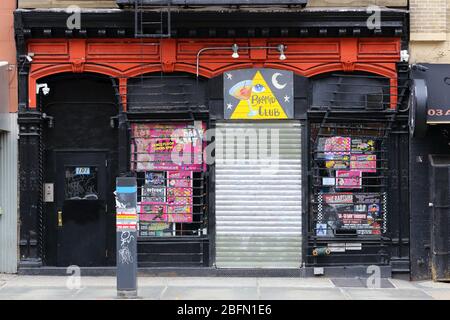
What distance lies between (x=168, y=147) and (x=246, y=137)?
148cm

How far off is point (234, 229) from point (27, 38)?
5.25 meters

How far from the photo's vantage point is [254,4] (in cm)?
1361

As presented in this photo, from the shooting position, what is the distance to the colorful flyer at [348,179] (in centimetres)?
1423

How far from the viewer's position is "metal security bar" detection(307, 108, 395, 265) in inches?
558

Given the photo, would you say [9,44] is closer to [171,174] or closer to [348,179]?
[171,174]

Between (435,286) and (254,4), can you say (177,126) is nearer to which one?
(254,4)

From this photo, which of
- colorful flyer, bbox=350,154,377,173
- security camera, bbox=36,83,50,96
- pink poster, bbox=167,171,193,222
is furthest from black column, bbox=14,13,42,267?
colorful flyer, bbox=350,154,377,173

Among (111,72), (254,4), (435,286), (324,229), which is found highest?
(254,4)

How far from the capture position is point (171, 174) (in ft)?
46.7

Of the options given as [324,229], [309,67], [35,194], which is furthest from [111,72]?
[324,229]

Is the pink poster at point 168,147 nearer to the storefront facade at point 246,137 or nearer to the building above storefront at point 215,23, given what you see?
the storefront facade at point 246,137

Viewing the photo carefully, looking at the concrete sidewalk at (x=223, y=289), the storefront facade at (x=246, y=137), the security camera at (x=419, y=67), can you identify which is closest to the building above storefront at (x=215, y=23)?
the storefront facade at (x=246, y=137)

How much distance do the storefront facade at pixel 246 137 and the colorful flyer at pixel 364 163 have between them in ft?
0.06

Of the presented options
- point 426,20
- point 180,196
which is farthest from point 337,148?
point 180,196
